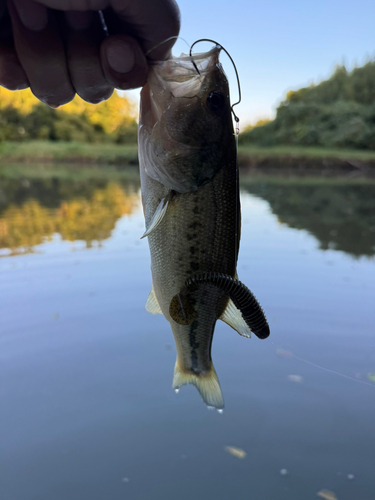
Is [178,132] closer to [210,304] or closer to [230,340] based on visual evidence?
[210,304]

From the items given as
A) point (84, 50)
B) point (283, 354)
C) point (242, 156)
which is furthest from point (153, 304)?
point (242, 156)

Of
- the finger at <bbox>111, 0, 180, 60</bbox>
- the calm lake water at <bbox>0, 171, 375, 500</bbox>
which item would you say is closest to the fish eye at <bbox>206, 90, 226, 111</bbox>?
the finger at <bbox>111, 0, 180, 60</bbox>

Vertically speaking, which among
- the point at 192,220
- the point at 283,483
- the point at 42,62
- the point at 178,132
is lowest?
the point at 283,483

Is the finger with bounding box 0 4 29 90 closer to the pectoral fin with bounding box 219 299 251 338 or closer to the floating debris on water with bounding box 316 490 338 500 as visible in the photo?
the pectoral fin with bounding box 219 299 251 338

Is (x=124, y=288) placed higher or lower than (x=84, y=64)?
lower

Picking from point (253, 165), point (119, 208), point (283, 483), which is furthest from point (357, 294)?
point (253, 165)
